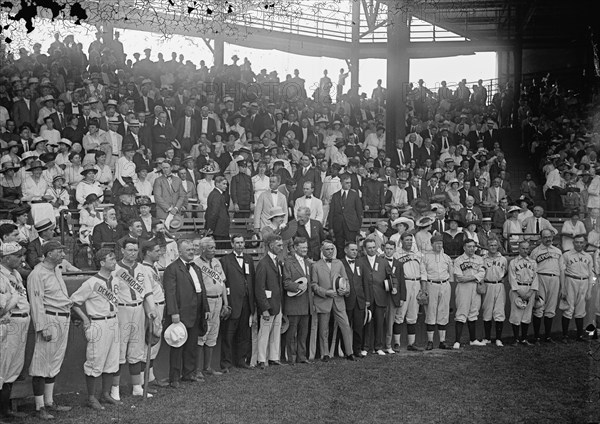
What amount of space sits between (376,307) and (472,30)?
9.64m

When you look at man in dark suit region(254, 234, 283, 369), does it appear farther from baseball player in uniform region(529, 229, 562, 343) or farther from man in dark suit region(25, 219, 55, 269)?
baseball player in uniform region(529, 229, 562, 343)

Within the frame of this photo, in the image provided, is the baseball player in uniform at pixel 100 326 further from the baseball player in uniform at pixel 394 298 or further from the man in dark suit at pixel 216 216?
the baseball player in uniform at pixel 394 298

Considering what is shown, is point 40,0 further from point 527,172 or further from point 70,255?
point 527,172

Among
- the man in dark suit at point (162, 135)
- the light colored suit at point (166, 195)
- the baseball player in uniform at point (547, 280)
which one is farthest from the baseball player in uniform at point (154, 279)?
the baseball player in uniform at point (547, 280)

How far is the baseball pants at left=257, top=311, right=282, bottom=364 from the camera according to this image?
29.5 ft

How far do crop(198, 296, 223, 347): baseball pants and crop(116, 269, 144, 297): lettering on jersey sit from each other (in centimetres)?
101

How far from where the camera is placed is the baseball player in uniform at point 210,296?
335 inches

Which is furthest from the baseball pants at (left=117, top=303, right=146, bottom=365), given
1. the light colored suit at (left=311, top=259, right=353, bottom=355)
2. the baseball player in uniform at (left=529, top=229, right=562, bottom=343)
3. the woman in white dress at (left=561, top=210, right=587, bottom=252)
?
the woman in white dress at (left=561, top=210, right=587, bottom=252)

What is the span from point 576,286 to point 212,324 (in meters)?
5.67

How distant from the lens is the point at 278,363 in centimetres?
905

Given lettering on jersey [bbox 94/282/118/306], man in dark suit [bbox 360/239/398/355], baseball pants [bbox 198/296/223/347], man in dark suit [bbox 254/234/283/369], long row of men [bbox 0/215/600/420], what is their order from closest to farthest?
long row of men [bbox 0/215/600/420] → lettering on jersey [bbox 94/282/118/306] → baseball pants [bbox 198/296/223/347] → man in dark suit [bbox 254/234/283/369] → man in dark suit [bbox 360/239/398/355]

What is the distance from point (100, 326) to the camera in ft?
23.7

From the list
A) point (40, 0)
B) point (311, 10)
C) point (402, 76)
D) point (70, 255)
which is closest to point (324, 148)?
point (402, 76)

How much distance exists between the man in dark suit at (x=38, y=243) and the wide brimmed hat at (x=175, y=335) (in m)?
1.51
